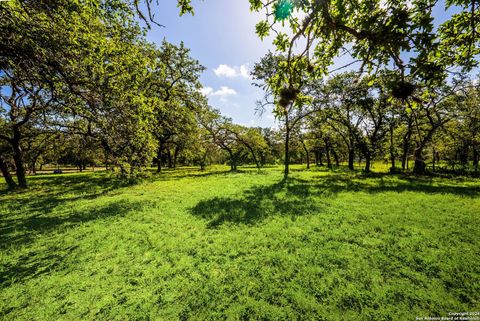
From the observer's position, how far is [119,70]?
24.8ft

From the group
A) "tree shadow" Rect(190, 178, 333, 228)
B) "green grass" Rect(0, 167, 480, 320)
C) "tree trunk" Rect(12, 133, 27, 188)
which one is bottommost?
"green grass" Rect(0, 167, 480, 320)

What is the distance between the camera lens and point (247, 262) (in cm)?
571

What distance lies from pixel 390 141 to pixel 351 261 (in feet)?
91.0

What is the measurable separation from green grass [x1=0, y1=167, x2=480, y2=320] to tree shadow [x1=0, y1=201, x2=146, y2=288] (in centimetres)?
5

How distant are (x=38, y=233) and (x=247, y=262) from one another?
896 cm

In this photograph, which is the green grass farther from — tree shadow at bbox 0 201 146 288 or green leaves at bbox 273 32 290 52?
green leaves at bbox 273 32 290 52

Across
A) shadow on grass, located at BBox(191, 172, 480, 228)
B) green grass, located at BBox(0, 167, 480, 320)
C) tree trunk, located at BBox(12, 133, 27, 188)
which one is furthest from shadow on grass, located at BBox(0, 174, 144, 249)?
shadow on grass, located at BBox(191, 172, 480, 228)

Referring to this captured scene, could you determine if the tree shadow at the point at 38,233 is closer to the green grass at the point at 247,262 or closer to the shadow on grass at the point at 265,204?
the green grass at the point at 247,262

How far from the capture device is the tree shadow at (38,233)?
219 inches

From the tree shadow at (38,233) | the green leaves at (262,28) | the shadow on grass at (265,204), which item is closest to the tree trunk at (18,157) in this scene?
the tree shadow at (38,233)

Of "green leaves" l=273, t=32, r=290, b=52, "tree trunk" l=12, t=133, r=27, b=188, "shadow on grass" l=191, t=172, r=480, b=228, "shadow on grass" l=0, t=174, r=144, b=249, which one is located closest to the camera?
"green leaves" l=273, t=32, r=290, b=52

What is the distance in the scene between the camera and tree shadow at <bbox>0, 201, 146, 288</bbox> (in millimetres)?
5574

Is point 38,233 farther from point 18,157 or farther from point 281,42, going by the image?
point 18,157

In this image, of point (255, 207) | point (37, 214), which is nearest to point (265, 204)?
point (255, 207)
